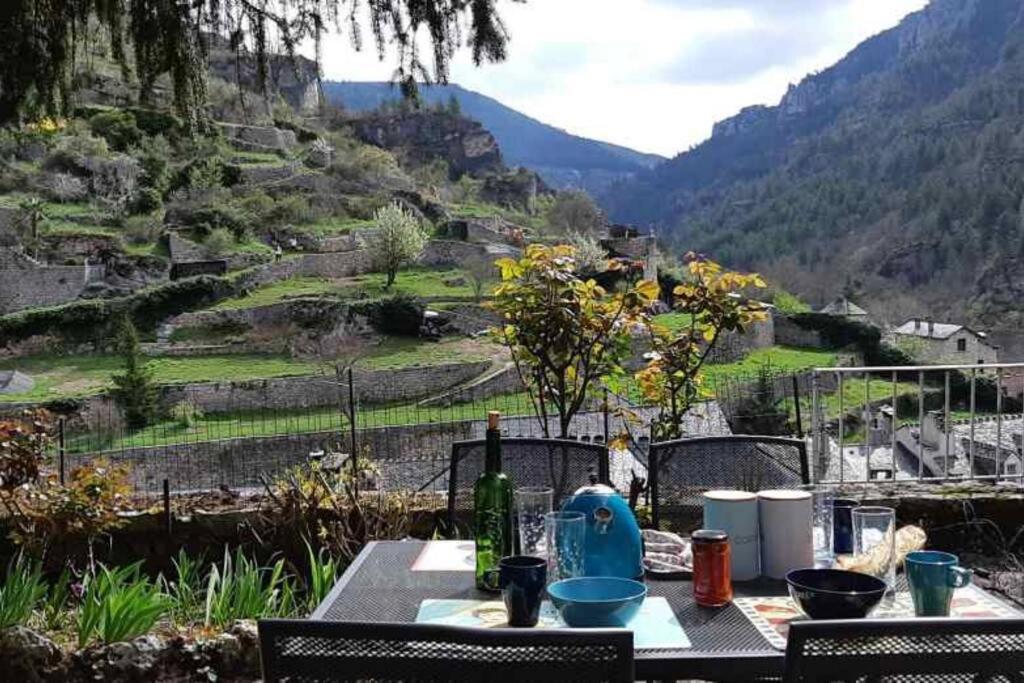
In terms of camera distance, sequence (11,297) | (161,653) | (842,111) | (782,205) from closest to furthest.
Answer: (161,653), (11,297), (782,205), (842,111)

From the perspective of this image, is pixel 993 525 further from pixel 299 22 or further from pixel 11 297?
pixel 11 297

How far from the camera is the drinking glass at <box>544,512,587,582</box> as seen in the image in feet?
6.21

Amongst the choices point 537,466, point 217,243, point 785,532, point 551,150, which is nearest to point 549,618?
point 785,532

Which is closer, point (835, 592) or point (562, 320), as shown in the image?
point (835, 592)

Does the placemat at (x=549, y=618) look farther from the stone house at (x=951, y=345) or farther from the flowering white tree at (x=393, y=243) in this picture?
the stone house at (x=951, y=345)

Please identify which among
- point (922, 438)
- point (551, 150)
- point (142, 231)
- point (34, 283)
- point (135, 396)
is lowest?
point (135, 396)

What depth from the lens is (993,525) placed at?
4.38 meters

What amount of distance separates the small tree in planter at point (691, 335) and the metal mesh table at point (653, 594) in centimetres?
247

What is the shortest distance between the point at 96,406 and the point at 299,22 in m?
21.3

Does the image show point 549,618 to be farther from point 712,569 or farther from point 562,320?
point 562,320

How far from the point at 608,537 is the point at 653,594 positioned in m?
0.15

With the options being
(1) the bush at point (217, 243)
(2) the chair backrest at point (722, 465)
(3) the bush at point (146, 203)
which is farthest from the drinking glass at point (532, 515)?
(3) the bush at point (146, 203)

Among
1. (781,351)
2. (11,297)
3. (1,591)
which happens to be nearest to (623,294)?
(1,591)

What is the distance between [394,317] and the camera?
30953 mm
